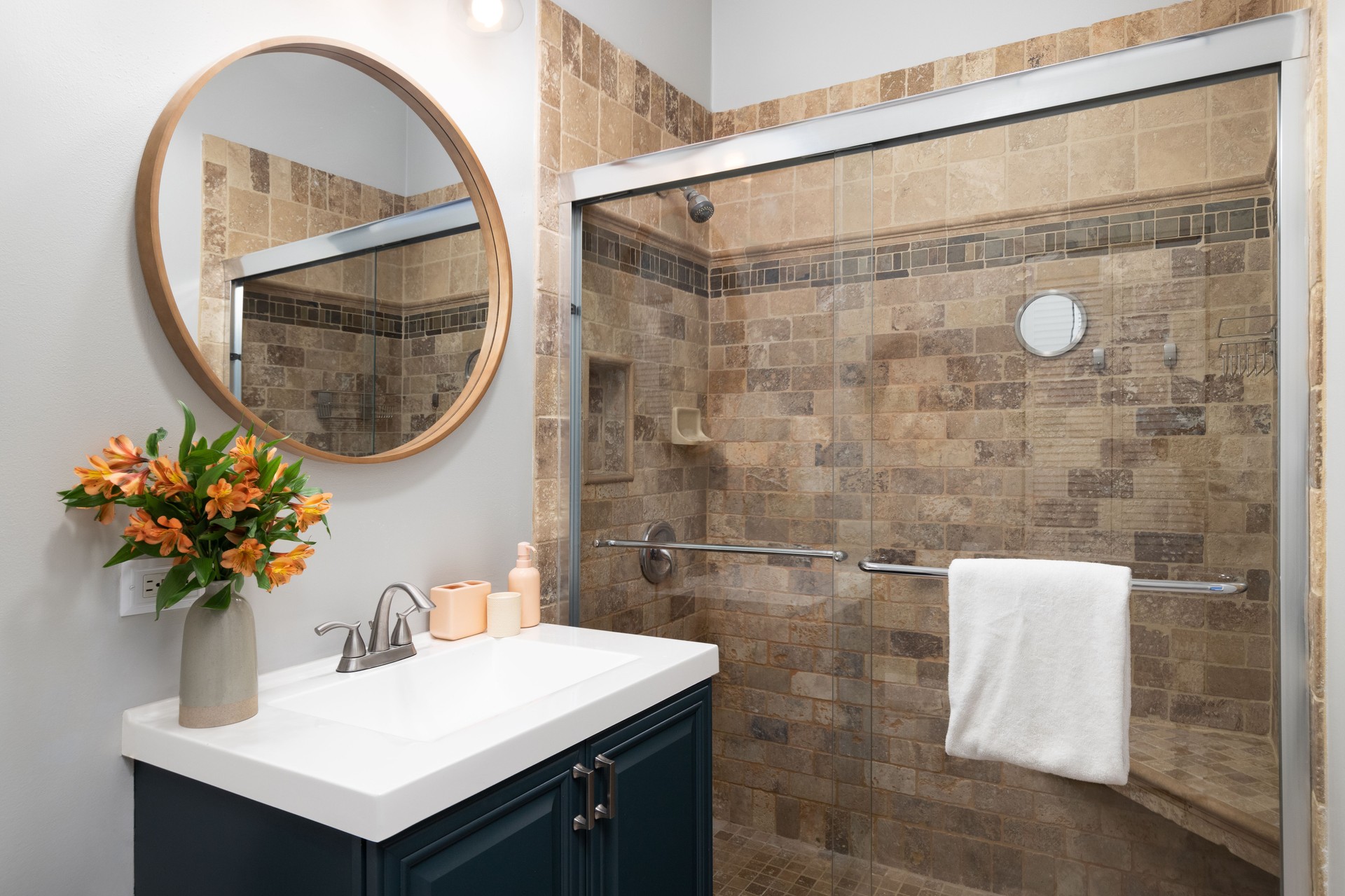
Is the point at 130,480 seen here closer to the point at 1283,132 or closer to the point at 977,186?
the point at 977,186

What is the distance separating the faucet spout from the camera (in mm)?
1550

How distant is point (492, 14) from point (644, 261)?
0.69 m


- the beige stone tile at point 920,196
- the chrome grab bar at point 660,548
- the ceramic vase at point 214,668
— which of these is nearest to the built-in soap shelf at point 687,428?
the chrome grab bar at point 660,548

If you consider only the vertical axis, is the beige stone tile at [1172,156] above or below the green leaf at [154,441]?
above

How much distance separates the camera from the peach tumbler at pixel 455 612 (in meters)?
1.71

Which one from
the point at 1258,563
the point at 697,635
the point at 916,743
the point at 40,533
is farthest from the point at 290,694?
the point at 1258,563

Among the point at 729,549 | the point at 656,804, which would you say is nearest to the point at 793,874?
the point at 656,804

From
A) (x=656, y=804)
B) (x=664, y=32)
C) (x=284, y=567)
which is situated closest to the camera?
(x=284, y=567)

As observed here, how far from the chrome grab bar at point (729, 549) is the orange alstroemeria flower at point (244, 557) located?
3.50 feet

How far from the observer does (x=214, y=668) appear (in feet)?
3.85

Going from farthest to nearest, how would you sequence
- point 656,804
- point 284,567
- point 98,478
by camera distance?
1. point 656,804
2. point 284,567
3. point 98,478

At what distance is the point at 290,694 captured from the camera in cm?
134

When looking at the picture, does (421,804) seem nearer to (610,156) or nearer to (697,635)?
Answer: (697,635)

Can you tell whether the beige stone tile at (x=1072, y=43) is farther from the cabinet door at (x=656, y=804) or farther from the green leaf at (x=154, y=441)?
the green leaf at (x=154, y=441)
